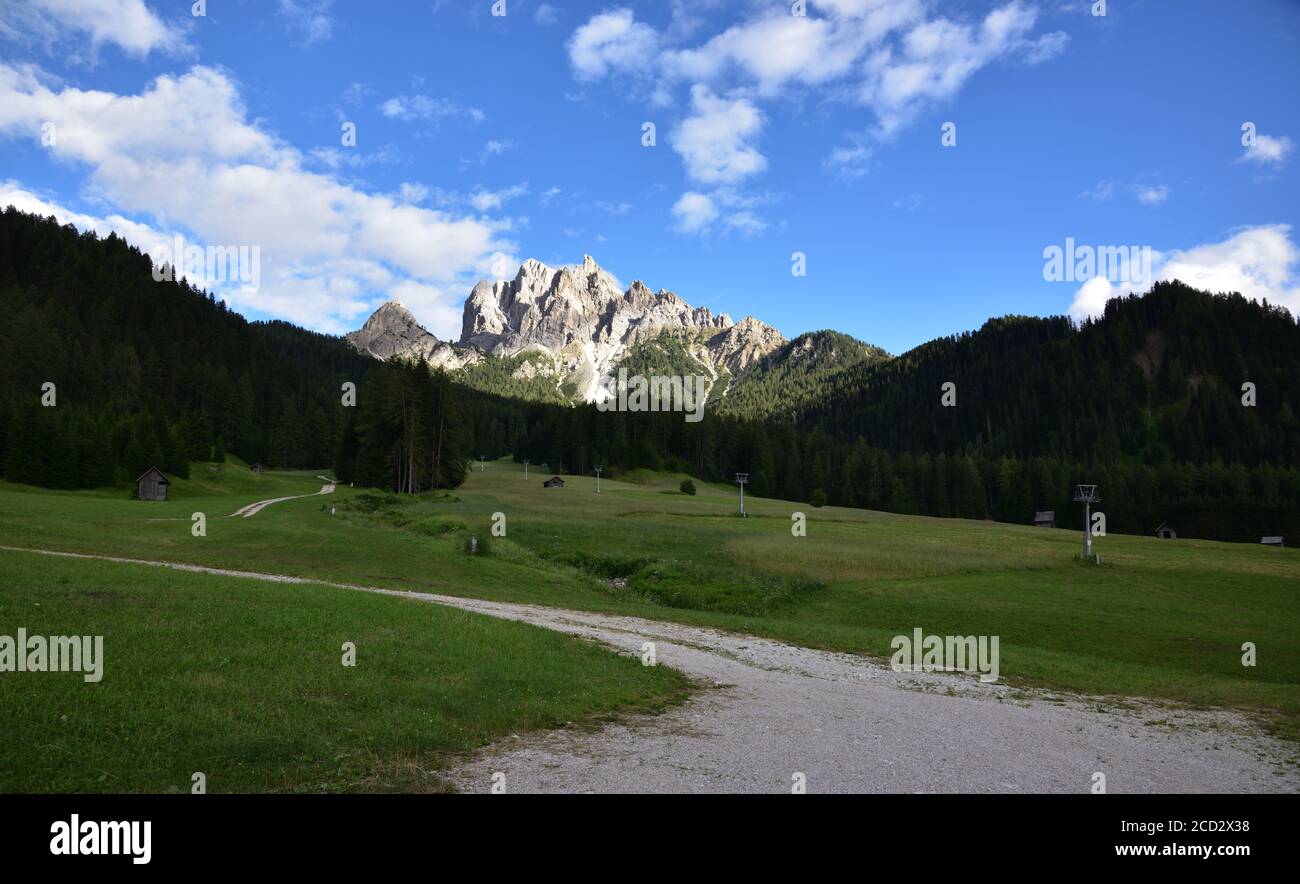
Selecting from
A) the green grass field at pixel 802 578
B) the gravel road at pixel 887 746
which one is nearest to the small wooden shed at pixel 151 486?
the green grass field at pixel 802 578

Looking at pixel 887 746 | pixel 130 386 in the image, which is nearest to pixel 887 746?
pixel 887 746

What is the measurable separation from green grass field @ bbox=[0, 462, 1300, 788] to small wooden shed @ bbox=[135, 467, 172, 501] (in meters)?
19.2

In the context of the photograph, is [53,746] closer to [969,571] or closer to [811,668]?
[811,668]

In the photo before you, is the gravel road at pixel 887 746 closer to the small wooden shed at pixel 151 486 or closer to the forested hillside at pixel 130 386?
the small wooden shed at pixel 151 486

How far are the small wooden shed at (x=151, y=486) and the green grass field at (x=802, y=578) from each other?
19.2 m

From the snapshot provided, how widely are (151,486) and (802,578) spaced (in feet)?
266

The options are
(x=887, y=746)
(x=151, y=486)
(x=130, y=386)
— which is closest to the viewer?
(x=887, y=746)

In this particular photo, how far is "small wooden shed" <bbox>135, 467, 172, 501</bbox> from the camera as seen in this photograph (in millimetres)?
82688

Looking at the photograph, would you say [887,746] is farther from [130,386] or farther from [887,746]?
[130,386]

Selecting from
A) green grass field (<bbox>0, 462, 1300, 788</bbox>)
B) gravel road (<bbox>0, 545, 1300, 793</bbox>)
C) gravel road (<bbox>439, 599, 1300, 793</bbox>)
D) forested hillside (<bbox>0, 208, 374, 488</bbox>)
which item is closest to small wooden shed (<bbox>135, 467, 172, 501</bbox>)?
forested hillside (<bbox>0, 208, 374, 488</bbox>)

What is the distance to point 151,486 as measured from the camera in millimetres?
83062
